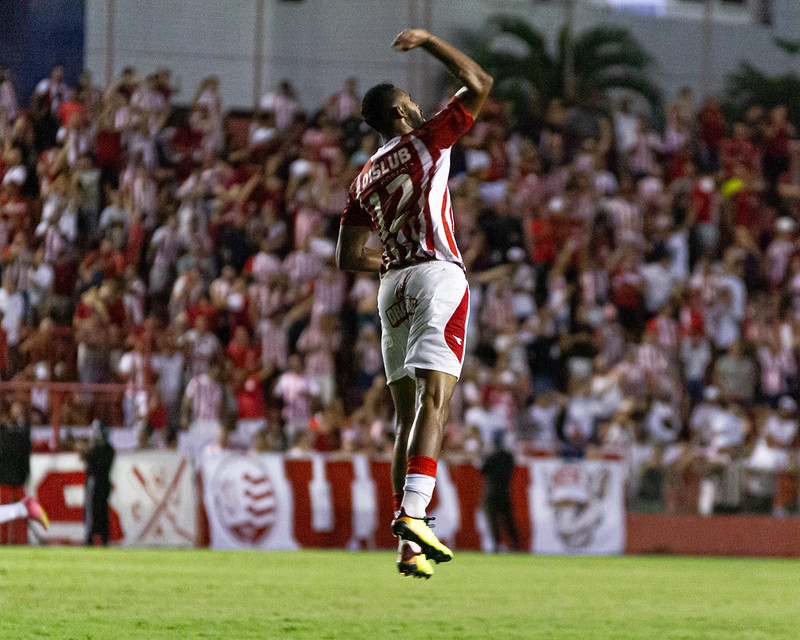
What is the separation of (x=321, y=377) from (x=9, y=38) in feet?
23.3

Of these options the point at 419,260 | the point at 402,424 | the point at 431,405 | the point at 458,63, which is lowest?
the point at 402,424

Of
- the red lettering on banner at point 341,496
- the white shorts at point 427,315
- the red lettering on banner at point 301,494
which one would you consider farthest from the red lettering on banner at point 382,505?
the white shorts at point 427,315

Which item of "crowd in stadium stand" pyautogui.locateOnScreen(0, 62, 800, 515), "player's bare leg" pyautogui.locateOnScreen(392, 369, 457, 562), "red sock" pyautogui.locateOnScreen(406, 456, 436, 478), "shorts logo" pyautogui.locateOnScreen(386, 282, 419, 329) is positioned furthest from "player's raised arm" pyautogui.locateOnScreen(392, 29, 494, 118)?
"crowd in stadium stand" pyautogui.locateOnScreen(0, 62, 800, 515)

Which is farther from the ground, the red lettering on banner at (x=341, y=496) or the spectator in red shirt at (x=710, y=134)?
the spectator in red shirt at (x=710, y=134)

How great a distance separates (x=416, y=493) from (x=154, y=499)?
995 cm

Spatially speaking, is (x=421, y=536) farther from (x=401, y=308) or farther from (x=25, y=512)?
(x=25, y=512)

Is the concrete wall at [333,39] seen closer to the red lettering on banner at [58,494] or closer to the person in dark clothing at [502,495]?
the red lettering on banner at [58,494]

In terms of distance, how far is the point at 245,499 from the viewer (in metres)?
16.1

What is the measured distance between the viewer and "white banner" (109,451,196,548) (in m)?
15.8

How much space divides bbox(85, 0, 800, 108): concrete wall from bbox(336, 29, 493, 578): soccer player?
14162mm

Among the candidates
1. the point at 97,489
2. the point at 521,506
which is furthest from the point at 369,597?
the point at 521,506

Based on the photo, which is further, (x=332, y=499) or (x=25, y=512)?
(x=332, y=499)

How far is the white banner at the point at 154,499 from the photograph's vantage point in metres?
15.8

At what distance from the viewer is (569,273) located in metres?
20.2
